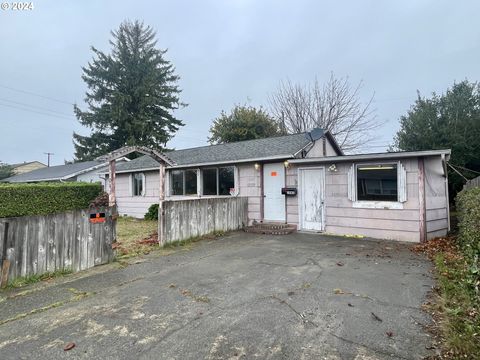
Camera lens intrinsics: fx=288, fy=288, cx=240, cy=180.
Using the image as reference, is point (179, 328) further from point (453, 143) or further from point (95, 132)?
point (95, 132)

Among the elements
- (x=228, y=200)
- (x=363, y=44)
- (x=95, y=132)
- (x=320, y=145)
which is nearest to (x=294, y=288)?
(x=228, y=200)

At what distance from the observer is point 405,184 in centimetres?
749

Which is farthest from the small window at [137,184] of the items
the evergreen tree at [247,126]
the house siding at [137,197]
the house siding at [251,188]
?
the evergreen tree at [247,126]

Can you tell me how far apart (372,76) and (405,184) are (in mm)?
15320

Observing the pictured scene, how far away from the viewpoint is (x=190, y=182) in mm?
12422

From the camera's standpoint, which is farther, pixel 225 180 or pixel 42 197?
pixel 42 197

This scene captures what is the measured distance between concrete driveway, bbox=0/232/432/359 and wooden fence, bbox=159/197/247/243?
166cm

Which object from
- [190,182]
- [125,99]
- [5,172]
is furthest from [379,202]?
[5,172]

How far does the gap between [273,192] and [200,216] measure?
2841mm

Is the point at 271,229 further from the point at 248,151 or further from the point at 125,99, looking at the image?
the point at 125,99

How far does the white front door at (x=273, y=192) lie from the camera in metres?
9.75

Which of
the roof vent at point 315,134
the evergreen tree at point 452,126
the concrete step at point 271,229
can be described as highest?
the evergreen tree at point 452,126

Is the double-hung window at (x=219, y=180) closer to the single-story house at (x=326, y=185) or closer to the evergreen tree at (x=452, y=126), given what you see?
the single-story house at (x=326, y=185)

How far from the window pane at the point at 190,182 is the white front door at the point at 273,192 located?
137 inches
